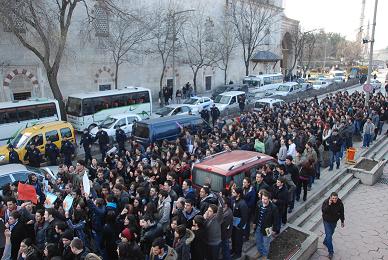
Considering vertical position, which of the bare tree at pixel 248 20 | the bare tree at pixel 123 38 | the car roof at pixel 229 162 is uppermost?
the bare tree at pixel 248 20

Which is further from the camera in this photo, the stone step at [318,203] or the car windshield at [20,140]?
the car windshield at [20,140]

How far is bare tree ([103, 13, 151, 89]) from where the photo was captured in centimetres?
2639

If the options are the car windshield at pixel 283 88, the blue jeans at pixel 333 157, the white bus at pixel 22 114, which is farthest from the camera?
the car windshield at pixel 283 88

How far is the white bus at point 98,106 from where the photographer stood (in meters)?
19.2

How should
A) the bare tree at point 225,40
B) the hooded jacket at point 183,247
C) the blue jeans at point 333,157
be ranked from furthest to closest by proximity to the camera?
the bare tree at point 225,40
the blue jeans at point 333,157
the hooded jacket at point 183,247

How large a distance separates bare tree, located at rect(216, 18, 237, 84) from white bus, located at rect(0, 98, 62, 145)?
74.5 feet

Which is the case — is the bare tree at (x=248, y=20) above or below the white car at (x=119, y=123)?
above

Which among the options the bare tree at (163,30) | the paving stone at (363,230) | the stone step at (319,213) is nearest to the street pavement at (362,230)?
the paving stone at (363,230)

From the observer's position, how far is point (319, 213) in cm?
959

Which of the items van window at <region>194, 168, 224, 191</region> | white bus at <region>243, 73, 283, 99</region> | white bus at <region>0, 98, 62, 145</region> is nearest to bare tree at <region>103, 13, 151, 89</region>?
white bus at <region>0, 98, 62, 145</region>

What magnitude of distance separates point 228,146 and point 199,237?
5618 mm

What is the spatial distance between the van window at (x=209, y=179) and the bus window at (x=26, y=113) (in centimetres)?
1222

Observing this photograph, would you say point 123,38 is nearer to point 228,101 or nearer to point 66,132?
point 228,101

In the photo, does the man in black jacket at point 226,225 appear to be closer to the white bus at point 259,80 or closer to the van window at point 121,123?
the van window at point 121,123
